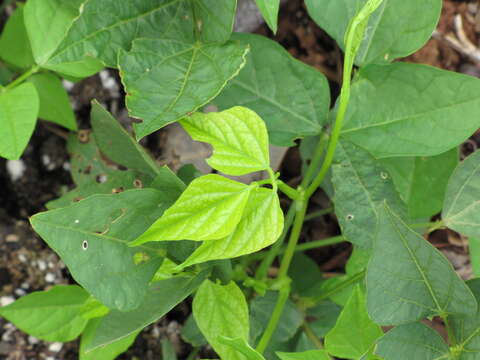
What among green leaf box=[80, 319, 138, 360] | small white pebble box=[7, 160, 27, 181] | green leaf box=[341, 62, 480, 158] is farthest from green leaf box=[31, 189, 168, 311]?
small white pebble box=[7, 160, 27, 181]

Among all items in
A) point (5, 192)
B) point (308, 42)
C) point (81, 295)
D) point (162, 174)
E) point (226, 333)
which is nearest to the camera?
point (162, 174)

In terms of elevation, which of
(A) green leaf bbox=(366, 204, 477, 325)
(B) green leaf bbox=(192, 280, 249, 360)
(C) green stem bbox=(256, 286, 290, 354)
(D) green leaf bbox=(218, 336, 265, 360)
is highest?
(A) green leaf bbox=(366, 204, 477, 325)

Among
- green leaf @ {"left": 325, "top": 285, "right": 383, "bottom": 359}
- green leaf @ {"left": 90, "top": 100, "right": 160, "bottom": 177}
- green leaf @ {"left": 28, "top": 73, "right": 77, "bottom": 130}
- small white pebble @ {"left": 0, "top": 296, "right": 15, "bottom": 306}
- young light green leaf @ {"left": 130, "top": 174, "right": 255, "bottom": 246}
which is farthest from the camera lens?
small white pebble @ {"left": 0, "top": 296, "right": 15, "bottom": 306}

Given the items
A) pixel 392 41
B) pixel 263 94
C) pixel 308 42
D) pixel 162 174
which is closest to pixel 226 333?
pixel 162 174

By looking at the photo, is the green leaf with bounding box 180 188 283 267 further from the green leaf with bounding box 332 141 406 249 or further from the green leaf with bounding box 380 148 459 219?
the green leaf with bounding box 380 148 459 219

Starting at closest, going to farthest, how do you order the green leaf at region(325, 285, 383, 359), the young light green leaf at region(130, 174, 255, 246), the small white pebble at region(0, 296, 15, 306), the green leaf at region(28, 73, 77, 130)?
the young light green leaf at region(130, 174, 255, 246) < the green leaf at region(325, 285, 383, 359) < the green leaf at region(28, 73, 77, 130) < the small white pebble at region(0, 296, 15, 306)

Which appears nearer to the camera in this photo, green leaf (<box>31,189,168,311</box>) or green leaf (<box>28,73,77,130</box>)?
green leaf (<box>31,189,168,311</box>)

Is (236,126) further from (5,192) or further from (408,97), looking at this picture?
(5,192)

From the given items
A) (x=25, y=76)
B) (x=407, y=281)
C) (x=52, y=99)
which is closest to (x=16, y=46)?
(x=52, y=99)
